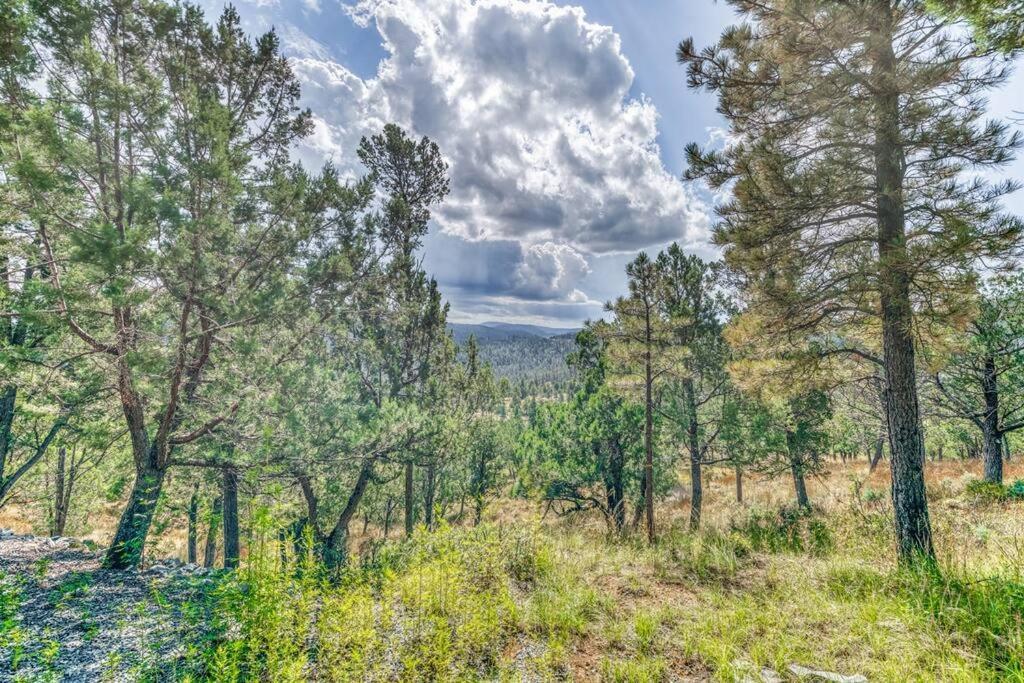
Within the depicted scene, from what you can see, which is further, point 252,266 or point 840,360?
point 840,360

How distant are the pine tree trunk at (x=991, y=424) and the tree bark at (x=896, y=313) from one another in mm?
9720

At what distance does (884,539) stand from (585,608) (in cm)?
558

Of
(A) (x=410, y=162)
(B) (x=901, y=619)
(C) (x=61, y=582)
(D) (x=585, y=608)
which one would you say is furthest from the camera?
(A) (x=410, y=162)

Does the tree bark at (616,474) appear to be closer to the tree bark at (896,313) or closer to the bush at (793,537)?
the bush at (793,537)

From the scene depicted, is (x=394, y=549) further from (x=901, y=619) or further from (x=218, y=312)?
(x=901, y=619)

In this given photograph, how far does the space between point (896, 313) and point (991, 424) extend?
38.8 feet

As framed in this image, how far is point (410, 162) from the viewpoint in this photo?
10641 mm

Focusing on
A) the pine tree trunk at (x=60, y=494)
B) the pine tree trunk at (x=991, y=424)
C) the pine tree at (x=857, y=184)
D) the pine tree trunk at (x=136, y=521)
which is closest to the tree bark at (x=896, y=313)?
the pine tree at (x=857, y=184)

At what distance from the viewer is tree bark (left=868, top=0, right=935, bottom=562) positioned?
492cm

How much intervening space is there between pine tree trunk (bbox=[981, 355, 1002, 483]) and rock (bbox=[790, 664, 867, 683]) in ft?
44.4

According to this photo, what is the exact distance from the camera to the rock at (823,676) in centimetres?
301

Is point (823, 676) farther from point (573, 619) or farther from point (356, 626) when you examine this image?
point (356, 626)

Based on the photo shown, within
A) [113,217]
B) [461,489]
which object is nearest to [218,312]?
[113,217]

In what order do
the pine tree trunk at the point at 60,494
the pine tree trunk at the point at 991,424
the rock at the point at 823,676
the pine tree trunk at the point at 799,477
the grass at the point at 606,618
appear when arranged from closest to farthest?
the rock at the point at 823,676
the grass at the point at 606,618
the pine tree trunk at the point at 991,424
the pine tree trunk at the point at 799,477
the pine tree trunk at the point at 60,494
